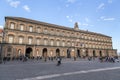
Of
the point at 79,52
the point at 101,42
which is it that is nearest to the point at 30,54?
the point at 79,52

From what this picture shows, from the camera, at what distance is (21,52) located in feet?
105

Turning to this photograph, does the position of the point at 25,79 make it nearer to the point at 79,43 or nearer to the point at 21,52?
the point at 21,52

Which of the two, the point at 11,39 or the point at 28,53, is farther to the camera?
the point at 28,53

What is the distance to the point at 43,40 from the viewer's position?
37.1m

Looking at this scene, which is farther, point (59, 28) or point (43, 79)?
point (59, 28)

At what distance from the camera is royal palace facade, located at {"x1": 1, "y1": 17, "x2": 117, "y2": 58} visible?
31064mm

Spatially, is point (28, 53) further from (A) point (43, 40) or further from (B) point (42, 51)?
(A) point (43, 40)

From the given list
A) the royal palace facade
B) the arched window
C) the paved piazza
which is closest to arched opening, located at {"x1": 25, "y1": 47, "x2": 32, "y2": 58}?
the royal palace facade

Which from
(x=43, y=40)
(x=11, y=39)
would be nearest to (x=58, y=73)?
(x=11, y=39)

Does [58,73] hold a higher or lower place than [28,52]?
lower

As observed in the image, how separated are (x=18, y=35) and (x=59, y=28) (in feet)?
53.0

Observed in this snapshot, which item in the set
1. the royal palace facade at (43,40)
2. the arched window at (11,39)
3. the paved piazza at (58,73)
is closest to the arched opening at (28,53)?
the royal palace facade at (43,40)

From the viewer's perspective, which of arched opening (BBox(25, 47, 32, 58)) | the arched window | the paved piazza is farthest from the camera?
arched opening (BBox(25, 47, 32, 58))

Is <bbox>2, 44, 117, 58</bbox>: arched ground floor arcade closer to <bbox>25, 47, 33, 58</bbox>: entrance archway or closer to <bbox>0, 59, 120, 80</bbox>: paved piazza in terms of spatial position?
<bbox>25, 47, 33, 58</bbox>: entrance archway
